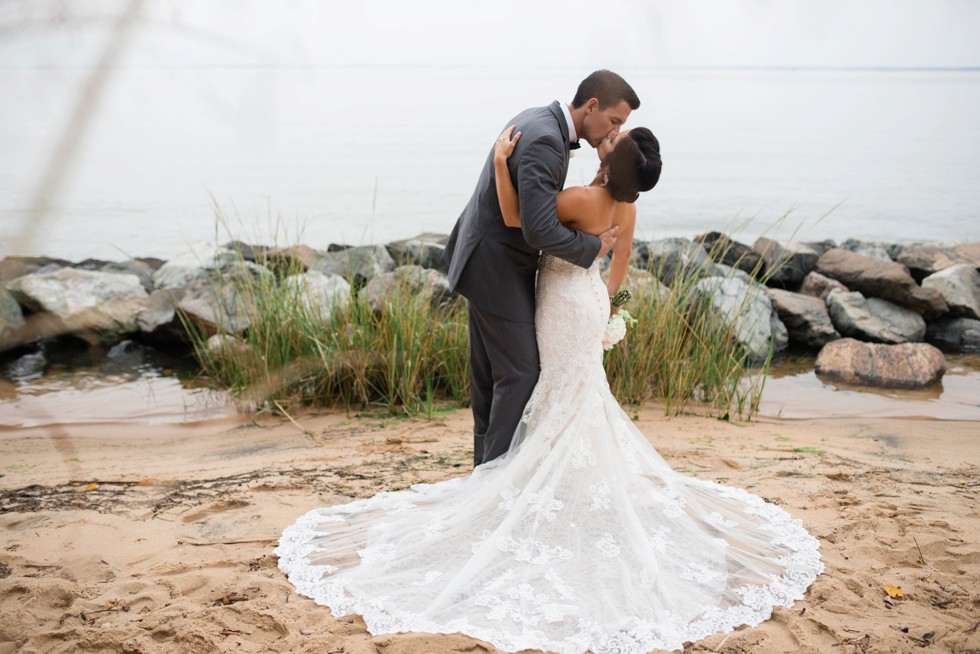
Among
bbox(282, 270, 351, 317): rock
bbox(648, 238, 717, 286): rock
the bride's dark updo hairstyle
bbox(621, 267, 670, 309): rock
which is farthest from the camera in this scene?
bbox(648, 238, 717, 286): rock

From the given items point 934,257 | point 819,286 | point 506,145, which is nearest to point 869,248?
point 934,257

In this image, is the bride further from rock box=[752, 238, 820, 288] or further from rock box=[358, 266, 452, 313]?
rock box=[752, 238, 820, 288]

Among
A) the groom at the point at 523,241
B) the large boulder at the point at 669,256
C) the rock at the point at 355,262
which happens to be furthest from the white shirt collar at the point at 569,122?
the rock at the point at 355,262

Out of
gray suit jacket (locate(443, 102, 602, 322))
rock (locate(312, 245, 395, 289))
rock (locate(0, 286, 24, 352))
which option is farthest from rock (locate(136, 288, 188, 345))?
rock (locate(0, 286, 24, 352))

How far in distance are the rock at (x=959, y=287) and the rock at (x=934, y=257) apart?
52 cm

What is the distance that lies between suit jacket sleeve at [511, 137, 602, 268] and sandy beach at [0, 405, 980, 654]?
1.53 m

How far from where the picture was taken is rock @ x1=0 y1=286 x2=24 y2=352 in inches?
33.2

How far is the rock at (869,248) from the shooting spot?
11250 mm

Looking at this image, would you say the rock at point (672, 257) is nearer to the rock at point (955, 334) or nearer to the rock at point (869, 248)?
the rock at point (955, 334)

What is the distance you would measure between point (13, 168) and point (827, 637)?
9.26ft

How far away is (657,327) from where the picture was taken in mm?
6016

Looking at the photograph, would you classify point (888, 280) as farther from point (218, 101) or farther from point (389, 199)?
point (389, 199)

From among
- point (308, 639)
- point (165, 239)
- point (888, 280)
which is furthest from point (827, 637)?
point (165, 239)

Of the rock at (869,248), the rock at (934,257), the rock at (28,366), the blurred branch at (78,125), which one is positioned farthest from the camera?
the rock at (869,248)
